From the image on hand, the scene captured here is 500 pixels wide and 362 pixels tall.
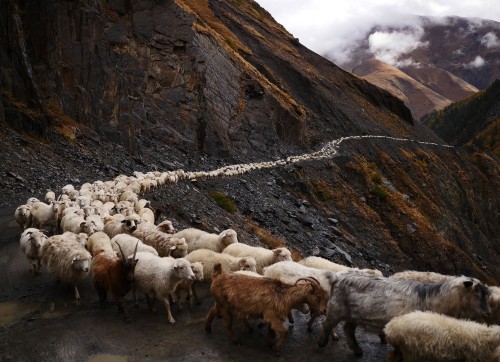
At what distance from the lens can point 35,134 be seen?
2805cm

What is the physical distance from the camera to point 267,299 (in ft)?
27.1

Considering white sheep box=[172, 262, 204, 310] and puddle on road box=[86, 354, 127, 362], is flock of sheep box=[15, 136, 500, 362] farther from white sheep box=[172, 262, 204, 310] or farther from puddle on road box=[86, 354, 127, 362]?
puddle on road box=[86, 354, 127, 362]

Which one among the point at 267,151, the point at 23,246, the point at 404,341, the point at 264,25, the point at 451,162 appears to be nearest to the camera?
the point at 404,341

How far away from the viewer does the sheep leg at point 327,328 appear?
8.11m

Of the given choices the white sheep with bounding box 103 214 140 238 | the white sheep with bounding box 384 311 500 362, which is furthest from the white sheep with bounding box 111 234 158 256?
the white sheep with bounding box 384 311 500 362

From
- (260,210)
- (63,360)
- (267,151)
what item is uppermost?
(267,151)

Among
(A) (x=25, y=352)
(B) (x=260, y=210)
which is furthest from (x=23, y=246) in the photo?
(B) (x=260, y=210)

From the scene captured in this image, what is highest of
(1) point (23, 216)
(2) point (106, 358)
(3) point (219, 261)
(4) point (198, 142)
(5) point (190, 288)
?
(4) point (198, 142)

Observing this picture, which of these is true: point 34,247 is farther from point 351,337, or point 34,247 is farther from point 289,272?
point 351,337

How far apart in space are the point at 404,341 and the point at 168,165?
3041cm

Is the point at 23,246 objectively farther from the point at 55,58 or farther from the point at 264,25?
the point at 264,25

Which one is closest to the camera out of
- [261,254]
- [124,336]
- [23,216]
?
[124,336]

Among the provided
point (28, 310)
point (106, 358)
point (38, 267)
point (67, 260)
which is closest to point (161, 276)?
point (106, 358)

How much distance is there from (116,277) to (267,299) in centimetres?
332
